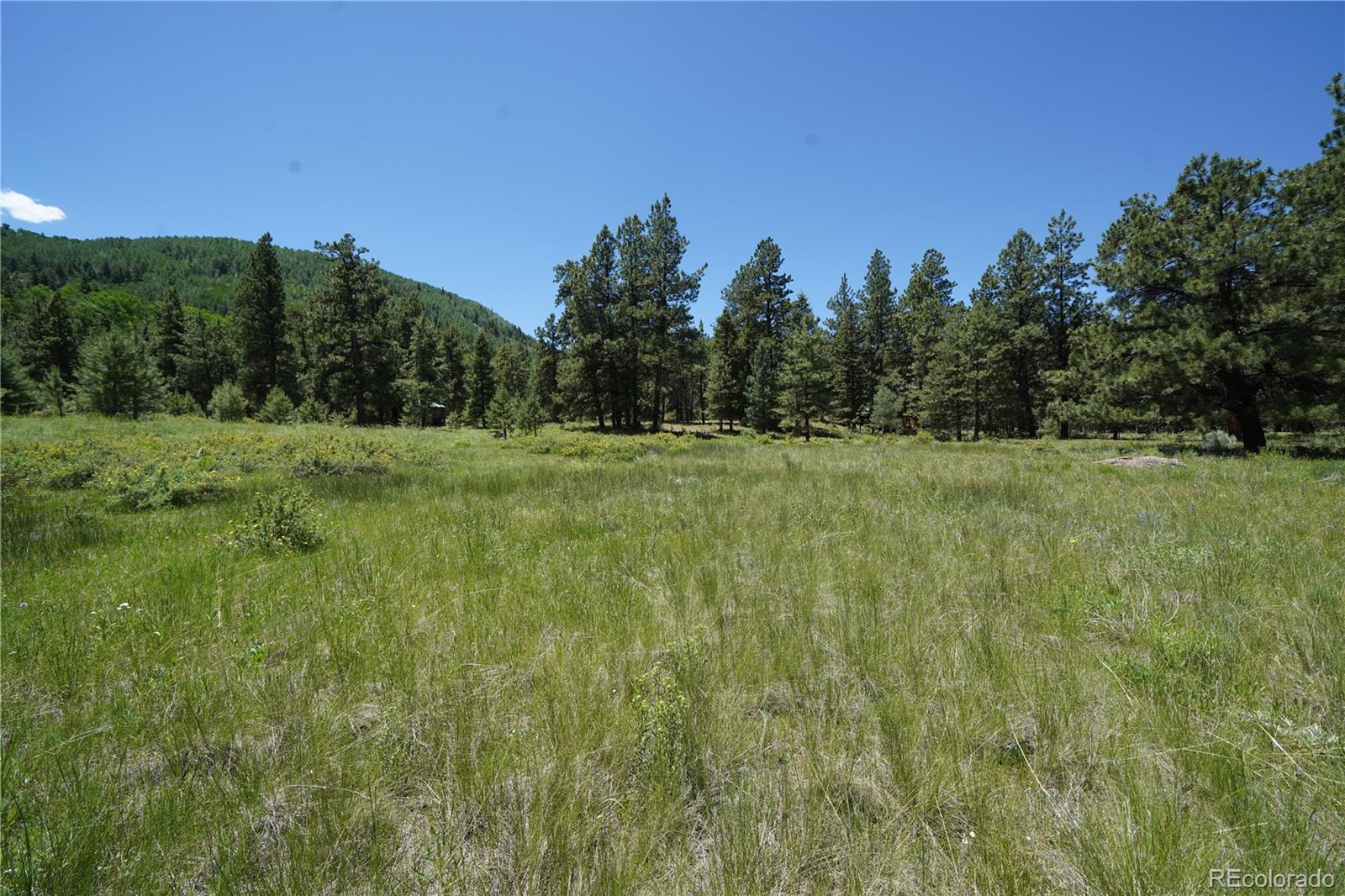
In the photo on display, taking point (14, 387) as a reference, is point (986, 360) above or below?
above

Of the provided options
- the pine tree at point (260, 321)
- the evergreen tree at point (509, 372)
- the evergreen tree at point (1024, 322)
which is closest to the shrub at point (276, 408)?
the pine tree at point (260, 321)

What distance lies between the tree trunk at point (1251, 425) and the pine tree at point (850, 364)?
104 ft

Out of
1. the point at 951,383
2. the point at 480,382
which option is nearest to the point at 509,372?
the point at 480,382

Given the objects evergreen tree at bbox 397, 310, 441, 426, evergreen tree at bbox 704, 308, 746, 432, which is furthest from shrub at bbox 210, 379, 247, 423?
evergreen tree at bbox 704, 308, 746, 432

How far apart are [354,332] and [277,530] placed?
40012mm

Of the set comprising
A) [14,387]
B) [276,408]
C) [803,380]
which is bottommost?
[276,408]

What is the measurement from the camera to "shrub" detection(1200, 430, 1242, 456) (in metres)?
16.2

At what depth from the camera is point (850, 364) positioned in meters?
52.0

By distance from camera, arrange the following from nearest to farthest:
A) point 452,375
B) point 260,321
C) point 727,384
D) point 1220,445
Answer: point 1220,445 → point 727,384 → point 260,321 → point 452,375

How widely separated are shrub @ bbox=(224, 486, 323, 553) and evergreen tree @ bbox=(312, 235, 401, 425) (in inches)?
1518

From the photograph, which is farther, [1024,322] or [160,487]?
[1024,322]

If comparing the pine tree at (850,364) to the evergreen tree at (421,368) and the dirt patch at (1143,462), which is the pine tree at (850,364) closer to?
the dirt patch at (1143,462)

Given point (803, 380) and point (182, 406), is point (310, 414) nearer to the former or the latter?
point (182, 406)

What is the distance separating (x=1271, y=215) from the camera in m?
16.8
